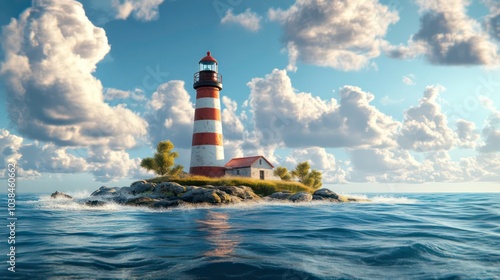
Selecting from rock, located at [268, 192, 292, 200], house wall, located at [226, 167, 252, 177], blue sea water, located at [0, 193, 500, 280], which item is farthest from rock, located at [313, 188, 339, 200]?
blue sea water, located at [0, 193, 500, 280]

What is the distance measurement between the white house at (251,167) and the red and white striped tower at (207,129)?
2338 mm

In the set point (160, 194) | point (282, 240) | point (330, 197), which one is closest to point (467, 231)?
point (282, 240)

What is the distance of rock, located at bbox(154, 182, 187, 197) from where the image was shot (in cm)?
3347

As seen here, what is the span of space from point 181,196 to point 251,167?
14480 mm

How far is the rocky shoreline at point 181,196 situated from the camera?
29777 mm

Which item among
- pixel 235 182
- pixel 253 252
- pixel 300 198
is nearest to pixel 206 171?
pixel 235 182

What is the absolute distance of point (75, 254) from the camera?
405 inches

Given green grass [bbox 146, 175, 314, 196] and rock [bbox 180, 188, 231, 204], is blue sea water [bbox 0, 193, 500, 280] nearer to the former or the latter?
rock [bbox 180, 188, 231, 204]

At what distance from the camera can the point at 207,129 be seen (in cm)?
4166

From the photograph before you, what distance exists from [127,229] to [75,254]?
520 centimetres

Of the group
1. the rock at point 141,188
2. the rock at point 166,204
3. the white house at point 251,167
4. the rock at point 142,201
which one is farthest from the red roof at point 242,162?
the rock at point 166,204

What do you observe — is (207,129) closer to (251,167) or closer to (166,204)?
(251,167)

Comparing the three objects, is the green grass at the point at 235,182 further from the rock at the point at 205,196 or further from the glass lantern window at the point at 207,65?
the glass lantern window at the point at 207,65

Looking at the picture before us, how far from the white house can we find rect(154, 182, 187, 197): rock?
11.4 m
